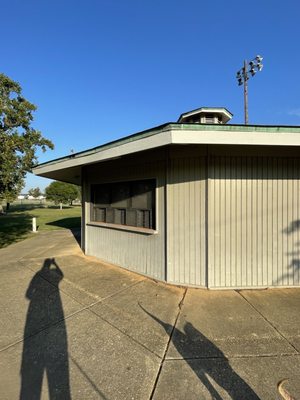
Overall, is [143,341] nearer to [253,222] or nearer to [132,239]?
[132,239]

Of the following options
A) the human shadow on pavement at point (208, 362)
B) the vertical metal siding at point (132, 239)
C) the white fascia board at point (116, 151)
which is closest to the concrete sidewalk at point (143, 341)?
the human shadow on pavement at point (208, 362)

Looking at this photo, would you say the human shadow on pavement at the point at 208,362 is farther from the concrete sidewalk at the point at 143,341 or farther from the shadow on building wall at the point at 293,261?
the shadow on building wall at the point at 293,261

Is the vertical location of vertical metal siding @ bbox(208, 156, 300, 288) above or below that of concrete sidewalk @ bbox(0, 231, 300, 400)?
above

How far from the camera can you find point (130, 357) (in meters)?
2.63

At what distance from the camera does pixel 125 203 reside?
19.1 ft

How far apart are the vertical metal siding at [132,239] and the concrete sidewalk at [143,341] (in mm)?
519

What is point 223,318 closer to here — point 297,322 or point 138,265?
point 297,322

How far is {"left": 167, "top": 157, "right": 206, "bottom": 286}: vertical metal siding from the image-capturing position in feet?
14.8

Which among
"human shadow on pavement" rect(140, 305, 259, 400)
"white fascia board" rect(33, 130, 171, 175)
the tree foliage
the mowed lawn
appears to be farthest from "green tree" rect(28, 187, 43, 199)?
"human shadow on pavement" rect(140, 305, 259, 400)

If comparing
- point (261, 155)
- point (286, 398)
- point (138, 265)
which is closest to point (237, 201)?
point (261, 155)

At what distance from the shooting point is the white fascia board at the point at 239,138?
3.57 metres

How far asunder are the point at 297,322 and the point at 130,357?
2.31 meters

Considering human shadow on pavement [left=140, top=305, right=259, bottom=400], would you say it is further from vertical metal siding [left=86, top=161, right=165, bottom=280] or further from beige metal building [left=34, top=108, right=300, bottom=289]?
vertical metal siding [left=86, top=161, right=165, bottom=280]

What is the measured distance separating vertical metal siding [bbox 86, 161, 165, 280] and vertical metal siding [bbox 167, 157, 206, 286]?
202mm
